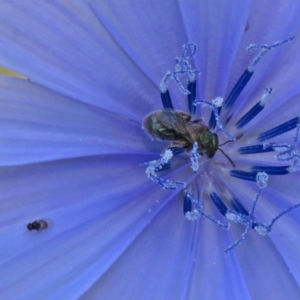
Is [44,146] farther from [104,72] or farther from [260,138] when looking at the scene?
[260,138]

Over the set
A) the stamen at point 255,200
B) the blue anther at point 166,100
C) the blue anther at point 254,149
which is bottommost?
the stamen at point 255,200

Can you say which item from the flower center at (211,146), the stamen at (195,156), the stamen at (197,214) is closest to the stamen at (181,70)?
the flower center at (211,146)

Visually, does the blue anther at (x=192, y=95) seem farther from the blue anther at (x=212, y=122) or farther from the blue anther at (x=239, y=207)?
the blue anther at (x=239, y=207)

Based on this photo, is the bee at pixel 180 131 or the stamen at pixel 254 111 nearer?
the bee at pixel 180 131

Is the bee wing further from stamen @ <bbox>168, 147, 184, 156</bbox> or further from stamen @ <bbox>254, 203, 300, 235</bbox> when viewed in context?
stamen @ <bbox>254, 203, 300, 235</bbox>

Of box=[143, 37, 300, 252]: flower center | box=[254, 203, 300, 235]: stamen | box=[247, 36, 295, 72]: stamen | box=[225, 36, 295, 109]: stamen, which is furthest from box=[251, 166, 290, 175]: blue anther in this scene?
box=[247, 36, 295, 72]: stamen

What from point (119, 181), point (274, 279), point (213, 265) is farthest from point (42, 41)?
point (274, 279)
